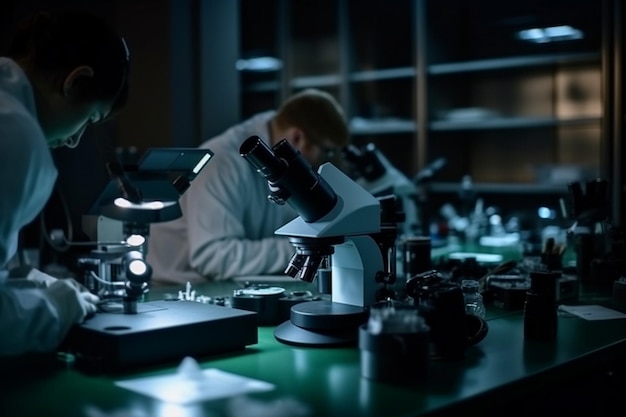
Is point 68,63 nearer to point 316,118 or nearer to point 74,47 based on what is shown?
point 74,47

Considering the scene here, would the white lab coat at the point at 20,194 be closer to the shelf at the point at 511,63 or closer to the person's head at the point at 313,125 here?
the person's head at the point at 313,125

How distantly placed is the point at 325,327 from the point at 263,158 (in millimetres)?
351

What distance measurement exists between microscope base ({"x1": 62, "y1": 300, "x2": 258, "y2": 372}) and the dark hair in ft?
1.31

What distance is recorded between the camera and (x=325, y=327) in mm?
1534

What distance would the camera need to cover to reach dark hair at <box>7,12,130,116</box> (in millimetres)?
1318

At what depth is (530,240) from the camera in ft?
9.45

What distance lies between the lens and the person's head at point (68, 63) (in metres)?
1.32

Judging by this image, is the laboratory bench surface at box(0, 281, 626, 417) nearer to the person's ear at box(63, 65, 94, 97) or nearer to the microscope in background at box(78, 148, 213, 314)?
the microscope in background at box(78, 148, 213, 314)

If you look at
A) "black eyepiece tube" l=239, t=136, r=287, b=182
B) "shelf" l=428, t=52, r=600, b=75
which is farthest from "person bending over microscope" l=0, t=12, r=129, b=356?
"shelf" l=428, t=52, r=600, b=75

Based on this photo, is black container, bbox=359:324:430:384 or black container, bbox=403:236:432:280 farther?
black container, bbox=403:236:432:280

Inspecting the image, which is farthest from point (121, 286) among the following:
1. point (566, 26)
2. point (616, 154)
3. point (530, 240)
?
point (566, 26)

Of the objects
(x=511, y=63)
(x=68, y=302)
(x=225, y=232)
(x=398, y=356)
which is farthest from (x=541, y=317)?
(x=511, y=63)

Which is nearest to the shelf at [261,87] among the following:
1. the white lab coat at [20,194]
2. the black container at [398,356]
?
the white lab coat at [20,194]

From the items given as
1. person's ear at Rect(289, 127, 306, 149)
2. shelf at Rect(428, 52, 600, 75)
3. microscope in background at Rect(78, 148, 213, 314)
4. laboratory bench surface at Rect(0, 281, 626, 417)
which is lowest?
laboratory bench surface at Rect(0, 281, 626, 417)
